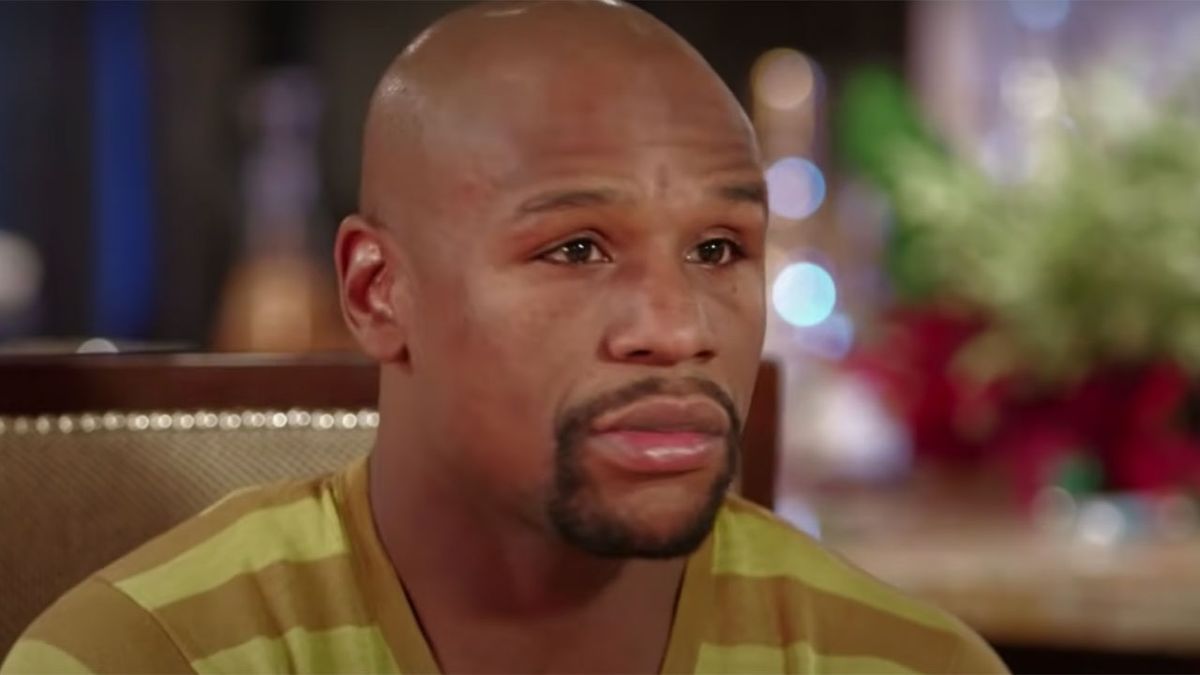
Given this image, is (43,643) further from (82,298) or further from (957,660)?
(82,298)

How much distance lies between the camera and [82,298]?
4.73 m

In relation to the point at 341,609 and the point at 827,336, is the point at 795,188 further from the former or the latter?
the point at 341,609

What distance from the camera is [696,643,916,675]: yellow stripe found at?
95 centimetres

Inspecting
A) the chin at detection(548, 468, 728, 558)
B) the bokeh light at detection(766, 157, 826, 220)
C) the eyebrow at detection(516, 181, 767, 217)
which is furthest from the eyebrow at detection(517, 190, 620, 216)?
the bokeh light at detection(766, 157, 826, 220)

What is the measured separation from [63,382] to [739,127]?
496mm

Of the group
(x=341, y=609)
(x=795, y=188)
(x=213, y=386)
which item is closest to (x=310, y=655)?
(x=341, y=609)

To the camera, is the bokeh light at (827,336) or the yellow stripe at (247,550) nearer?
the yellow stripe at (247,550)

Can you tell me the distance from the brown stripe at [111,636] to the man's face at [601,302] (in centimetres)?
16

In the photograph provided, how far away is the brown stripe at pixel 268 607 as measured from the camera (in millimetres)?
891

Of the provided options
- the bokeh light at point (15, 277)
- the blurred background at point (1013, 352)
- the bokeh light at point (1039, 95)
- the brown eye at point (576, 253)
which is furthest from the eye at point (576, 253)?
the bokeh light at point (15, 277)

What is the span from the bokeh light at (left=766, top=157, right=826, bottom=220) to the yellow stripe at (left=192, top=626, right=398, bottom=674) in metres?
1.50

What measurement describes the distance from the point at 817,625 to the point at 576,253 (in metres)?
0.24

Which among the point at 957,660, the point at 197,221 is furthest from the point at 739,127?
the point at 197,221

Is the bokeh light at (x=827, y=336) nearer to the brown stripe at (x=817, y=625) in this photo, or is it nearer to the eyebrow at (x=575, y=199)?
the brown stripe at (x=817, y=625)
